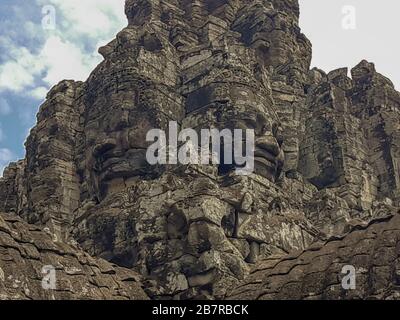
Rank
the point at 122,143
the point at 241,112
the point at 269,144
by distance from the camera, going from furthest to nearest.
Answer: the point at 241,112, the point at 269,144, the point at 122,143

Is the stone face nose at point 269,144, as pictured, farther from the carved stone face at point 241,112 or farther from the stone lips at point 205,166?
the stone lips at point 205,166

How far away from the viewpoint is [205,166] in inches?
2616

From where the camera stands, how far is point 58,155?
80500 mm

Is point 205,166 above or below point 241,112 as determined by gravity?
below

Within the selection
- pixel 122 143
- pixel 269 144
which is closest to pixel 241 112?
pixel 269 144

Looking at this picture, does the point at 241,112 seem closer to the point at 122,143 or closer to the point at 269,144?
the point at 269,144

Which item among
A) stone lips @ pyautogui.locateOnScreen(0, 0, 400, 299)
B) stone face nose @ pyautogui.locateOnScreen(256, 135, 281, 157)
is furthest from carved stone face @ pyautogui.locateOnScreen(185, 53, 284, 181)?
stone lips @ pyautogui.locateOnScreen(0, 0, 400, 299)

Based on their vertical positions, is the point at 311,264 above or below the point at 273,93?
below

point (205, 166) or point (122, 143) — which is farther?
point (122, 143)

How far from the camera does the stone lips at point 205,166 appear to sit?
2365 inches

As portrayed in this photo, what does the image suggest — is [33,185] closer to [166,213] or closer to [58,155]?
[58,155]

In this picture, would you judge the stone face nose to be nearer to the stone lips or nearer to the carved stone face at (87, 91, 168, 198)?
the stone lips
